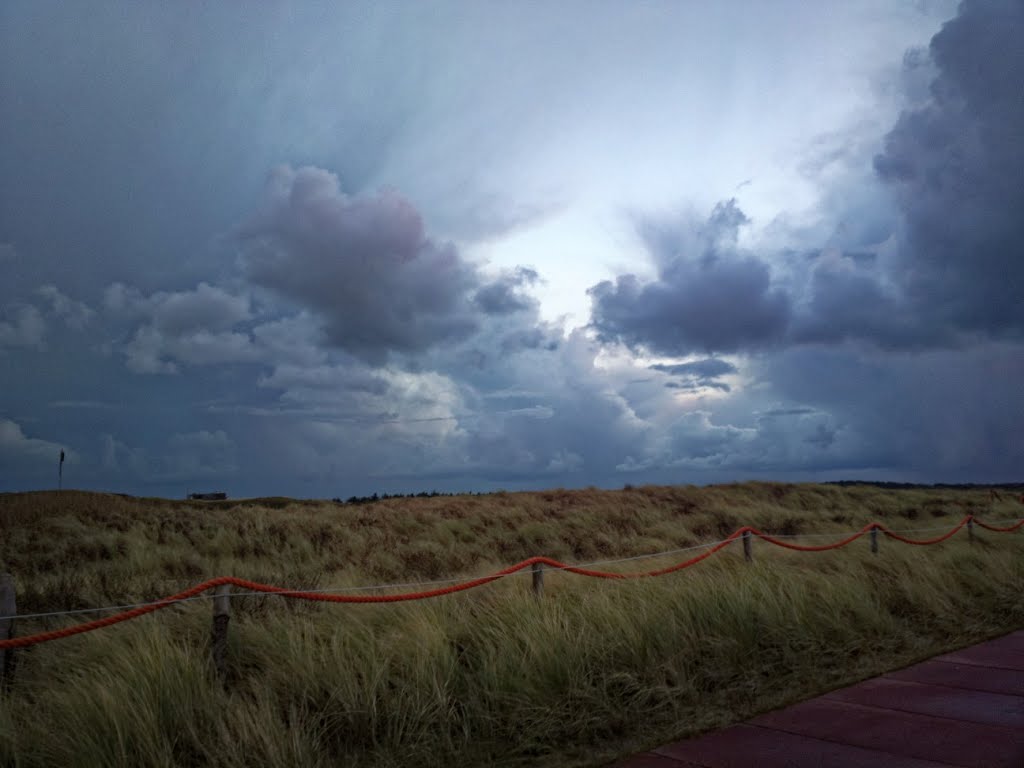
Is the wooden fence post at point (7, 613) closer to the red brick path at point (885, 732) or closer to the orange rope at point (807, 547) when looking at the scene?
the red brick path at point (885, 732)

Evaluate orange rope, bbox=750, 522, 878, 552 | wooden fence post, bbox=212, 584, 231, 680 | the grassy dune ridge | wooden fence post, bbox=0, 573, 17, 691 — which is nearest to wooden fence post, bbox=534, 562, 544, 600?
the grassy dune ridge

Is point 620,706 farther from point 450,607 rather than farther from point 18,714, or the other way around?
point 18,714

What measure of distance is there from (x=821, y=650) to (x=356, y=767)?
4.37m

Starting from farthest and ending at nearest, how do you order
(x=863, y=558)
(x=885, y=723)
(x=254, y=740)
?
1. (x=863, y=558)
2. (x=885, y=723)
3. (x=254, y=740)

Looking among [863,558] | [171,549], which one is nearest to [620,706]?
[863,558]

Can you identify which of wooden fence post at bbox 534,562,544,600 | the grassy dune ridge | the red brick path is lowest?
the red brick path

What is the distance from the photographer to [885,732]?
452 cm

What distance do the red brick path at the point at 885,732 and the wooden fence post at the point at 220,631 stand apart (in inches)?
112

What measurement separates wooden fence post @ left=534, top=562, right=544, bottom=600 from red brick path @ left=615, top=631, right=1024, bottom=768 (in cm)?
263

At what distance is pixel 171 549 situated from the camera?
1463 centimetres

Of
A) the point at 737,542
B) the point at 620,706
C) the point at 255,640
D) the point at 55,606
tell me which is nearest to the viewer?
the point at 620,706

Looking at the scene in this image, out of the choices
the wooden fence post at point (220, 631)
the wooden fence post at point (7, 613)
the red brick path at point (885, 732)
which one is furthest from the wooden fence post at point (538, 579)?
the wooden fence post at point (7, 613)

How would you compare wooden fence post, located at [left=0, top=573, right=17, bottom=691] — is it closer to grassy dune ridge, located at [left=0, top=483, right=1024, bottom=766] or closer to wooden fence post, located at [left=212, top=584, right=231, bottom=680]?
grassy dune ridge, located at [left=0, top=483, right=1024, bottom=766]

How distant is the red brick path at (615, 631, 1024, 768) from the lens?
404 cm
